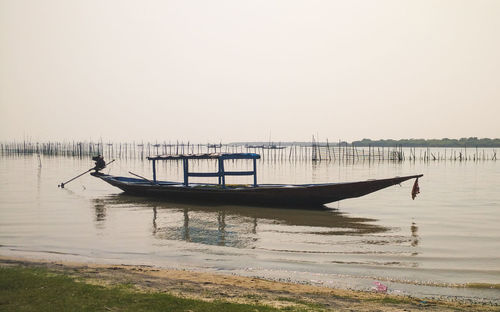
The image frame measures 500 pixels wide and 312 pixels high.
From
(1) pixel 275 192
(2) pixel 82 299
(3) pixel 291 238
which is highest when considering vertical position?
(1) pixel 275 192

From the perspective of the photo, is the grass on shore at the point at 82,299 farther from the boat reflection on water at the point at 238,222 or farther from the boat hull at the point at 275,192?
the boat hull at the point at 275,192

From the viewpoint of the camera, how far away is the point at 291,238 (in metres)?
10.4

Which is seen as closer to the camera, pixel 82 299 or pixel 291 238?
pixel 82 299

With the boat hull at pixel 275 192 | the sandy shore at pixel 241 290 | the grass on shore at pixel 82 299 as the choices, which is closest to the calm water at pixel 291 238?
the boat hull at pixel 275 192

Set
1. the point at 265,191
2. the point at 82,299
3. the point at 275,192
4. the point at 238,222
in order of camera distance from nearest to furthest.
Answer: the point at 82,299, the point at 238,222, the point at 275,192, the point at 265,191

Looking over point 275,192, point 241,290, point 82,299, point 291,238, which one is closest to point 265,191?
point 275,192

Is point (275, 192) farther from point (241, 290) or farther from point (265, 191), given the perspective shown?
point (241, 290)

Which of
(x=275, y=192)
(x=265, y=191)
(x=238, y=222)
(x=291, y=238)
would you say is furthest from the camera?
(x=265, y=191)

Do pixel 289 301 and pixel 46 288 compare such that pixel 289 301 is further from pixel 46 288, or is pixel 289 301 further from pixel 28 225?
pixel 28 225

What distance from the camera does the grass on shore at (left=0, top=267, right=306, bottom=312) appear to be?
4.71m

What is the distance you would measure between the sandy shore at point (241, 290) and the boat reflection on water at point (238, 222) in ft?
10.5

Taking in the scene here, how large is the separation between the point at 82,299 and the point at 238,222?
7928 millimetres

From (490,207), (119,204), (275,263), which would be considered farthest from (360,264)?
(119,204)

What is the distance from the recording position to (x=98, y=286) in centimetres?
558
